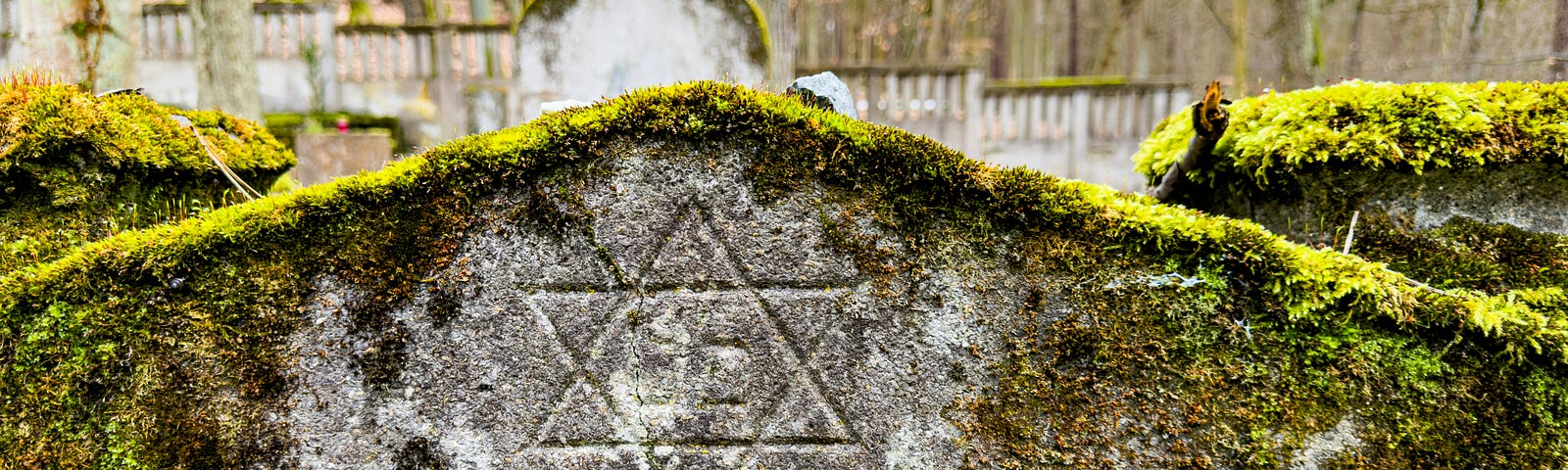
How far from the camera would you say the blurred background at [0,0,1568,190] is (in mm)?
4992

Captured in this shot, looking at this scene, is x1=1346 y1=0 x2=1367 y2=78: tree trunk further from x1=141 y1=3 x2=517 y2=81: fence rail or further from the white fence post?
x1=141 y1=3 x2=517 y2=81: fence rail

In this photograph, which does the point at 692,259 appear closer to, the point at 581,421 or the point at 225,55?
the point at 581,421

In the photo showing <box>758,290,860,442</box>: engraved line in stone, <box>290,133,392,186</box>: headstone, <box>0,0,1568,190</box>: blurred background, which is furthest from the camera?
<box>290,133,392,186</box>: headstone

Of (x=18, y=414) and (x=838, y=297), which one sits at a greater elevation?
(x=838, y=297)

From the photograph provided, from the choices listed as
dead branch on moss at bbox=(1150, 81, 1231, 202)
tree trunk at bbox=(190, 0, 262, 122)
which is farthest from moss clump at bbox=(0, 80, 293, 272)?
tree trunk at bbox=(190, 0, 262, 122)

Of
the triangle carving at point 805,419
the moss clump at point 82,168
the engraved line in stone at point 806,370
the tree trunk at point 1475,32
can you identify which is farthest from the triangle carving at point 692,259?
the tree trunk at point 1475,32

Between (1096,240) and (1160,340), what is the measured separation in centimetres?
29

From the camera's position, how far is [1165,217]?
1.88 metres

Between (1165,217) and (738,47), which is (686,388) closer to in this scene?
(1165,217)

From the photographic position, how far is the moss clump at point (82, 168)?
6.82 ft

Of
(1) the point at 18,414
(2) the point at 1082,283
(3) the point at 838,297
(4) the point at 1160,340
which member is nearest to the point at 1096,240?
(2) the point at 1082,283

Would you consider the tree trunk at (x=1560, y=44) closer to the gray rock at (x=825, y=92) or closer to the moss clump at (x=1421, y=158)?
the moss clump at (x=1421, y=158)

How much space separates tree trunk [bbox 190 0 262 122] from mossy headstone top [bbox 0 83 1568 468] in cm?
585

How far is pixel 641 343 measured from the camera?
1.99 metres
